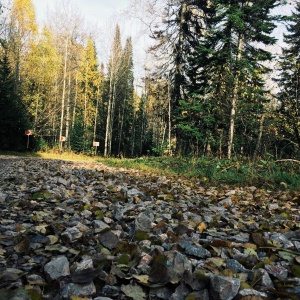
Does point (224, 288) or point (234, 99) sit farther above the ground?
point (234, 99)

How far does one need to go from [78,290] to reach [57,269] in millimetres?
193

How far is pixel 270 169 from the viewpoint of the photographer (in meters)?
5.65

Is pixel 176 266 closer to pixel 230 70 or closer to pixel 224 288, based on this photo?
pixel 224 288

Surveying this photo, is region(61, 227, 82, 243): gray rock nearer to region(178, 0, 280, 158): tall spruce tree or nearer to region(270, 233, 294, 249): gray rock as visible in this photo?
region(270, 233, 294, 249): gray rock

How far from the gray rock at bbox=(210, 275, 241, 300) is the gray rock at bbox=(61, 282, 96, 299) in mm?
469

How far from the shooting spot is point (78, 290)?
1.07m

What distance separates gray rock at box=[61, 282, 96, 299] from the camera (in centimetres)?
105

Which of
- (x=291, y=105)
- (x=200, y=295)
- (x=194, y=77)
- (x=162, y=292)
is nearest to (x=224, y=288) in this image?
(x=200, y=295)

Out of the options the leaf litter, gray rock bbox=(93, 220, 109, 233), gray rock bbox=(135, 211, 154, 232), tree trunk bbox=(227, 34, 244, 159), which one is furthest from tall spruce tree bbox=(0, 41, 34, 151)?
gray rock bbox=(135, 211, 154, 232)

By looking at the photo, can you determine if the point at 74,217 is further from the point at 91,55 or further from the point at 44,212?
the point at 91,55

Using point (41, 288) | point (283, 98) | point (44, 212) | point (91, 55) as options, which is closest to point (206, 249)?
point (41, 288)

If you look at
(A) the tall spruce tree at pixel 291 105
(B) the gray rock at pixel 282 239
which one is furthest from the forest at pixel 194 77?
(B) the gray rock at pixel 282 239

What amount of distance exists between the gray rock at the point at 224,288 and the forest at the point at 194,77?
561cm

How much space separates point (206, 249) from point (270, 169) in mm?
4671
